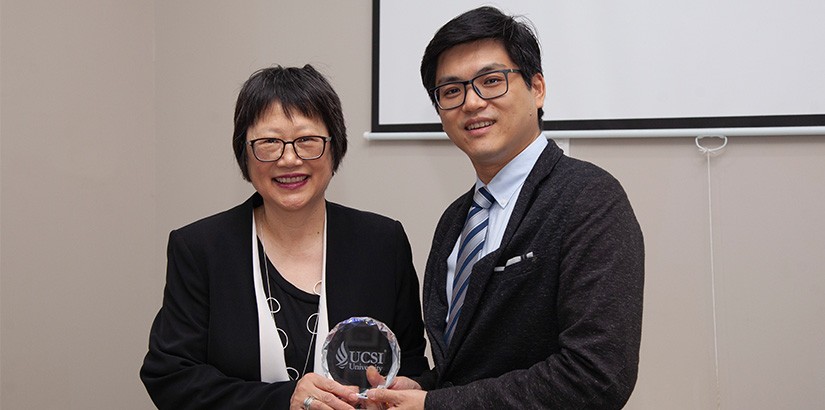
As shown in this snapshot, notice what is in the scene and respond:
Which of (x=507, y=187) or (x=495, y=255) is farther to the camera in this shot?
(x=507, y=187)

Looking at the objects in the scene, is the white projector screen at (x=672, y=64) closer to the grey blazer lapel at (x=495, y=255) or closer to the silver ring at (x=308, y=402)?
the grey blazer lapel at (x=495, y=255)

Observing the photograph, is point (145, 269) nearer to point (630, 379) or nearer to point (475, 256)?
point (475, 256)

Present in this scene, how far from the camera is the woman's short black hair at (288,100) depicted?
1851 mm

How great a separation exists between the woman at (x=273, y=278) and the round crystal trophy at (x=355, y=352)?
8cm

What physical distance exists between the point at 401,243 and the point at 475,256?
33 cm

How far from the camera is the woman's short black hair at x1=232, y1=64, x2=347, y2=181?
1.85 metres

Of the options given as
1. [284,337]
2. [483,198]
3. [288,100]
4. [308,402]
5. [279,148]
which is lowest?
[308,402]

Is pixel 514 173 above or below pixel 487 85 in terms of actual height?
below

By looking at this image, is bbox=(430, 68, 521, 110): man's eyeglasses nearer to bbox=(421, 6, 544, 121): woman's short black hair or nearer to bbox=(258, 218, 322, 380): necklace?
bbox=(421, 6, 544, 121): woman's short black hair

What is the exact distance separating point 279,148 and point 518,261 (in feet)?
2.07

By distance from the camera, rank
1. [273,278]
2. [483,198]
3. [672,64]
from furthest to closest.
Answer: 1. [672,64]
2. [273,278]
3. [483,198]

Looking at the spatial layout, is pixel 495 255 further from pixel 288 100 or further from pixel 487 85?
pixel 288 100

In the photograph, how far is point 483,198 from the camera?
1.76 metres

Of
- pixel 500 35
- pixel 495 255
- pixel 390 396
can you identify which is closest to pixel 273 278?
Result: pixel 390 396
